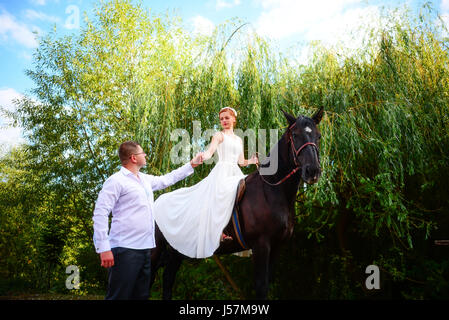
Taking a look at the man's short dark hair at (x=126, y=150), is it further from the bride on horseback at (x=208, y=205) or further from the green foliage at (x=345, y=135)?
the green foliage at (x=345, y=135)

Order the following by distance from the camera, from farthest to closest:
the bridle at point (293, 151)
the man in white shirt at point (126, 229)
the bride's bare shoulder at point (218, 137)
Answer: the bride's bare shoulder at point (218, 137) < the bridle at point (293, 151) < the man in white shirt at point (126, 229)

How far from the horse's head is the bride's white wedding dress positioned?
912mm

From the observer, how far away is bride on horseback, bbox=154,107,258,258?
4312 millimetres

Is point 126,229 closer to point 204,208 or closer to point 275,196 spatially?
point 204,208

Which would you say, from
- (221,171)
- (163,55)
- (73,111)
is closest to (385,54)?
→ (221,171)

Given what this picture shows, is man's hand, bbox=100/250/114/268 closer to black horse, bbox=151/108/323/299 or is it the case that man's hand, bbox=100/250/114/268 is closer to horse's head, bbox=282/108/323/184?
black horse, bbox=151/108/323/299

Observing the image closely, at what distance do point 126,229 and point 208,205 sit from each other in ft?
5.15

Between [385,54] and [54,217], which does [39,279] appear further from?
[385,54]

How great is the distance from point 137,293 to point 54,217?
10.6m

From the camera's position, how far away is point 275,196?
406cm

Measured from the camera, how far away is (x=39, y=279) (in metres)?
13.9

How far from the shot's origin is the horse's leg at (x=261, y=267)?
3.69 metres

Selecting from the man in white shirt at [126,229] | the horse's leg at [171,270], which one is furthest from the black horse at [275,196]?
the man in white shirt at [126,229]

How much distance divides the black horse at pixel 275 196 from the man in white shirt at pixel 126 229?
1350 millimetres
